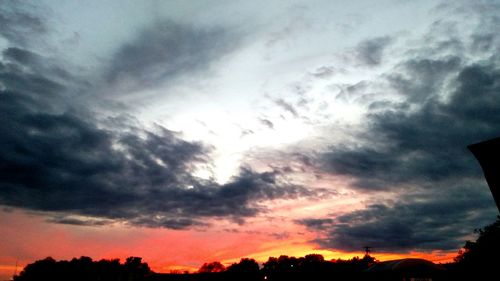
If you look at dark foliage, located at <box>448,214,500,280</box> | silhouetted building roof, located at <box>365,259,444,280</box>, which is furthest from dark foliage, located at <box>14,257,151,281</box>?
dark foliage, located at <box>448,214,500,280</box>

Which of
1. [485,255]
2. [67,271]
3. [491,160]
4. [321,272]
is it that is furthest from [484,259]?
[67,271]

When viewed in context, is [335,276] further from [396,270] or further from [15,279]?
[15,279]

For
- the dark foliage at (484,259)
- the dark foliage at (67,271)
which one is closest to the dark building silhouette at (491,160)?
the dark foliage at (484,259)

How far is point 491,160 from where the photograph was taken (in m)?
15.4

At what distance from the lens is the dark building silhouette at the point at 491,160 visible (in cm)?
1509

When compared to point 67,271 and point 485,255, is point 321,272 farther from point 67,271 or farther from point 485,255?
point 67,271

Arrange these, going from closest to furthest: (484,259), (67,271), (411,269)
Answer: (411,269)
(484,259)
(67,271)

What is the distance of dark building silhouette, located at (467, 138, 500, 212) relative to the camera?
1509 centimetres

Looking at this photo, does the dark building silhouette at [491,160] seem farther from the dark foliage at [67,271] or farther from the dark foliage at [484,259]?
the dark foliage at [67,271]

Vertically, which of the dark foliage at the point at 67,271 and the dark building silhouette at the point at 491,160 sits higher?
the dark building silhouette at the point at 491,160

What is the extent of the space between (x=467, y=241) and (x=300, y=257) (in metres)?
94.3

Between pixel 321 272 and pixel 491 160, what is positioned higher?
pixel 491 160

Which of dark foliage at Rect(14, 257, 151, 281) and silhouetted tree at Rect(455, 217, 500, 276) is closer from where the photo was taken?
silhouetted tree at Rect(455, 217, 500, 276)

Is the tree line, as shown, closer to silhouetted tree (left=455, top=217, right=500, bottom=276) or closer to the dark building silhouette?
silhouetted tree (left=455, top=217, right=500, bottom=276)
